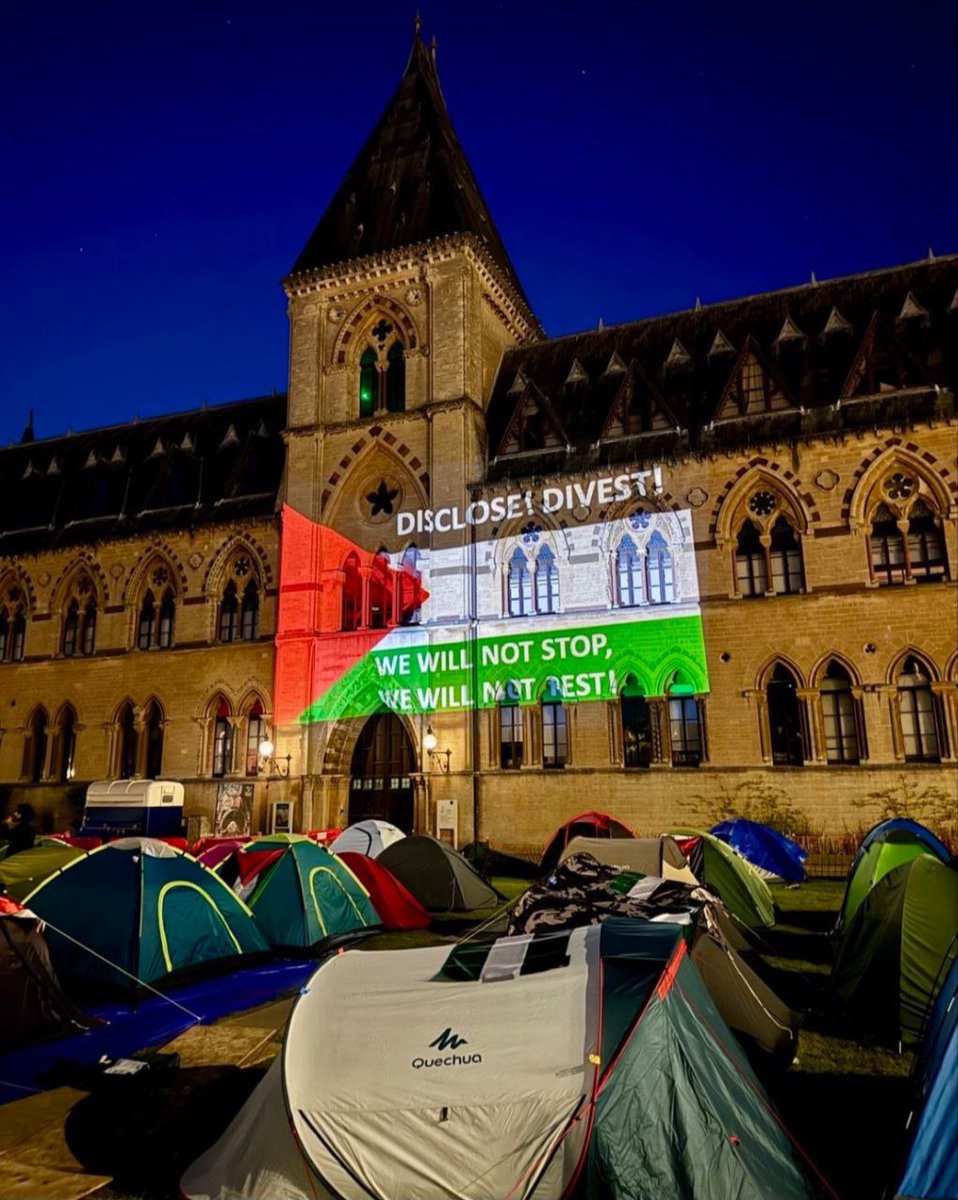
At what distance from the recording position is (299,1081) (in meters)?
5.61

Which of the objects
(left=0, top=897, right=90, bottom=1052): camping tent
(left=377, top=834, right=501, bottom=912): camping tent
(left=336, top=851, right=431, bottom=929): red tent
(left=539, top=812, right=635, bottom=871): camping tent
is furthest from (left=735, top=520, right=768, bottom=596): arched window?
(left=0, top=897, right=90, bottom=1052): camping tent

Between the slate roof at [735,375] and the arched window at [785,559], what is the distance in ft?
7.51

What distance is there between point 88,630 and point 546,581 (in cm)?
1641

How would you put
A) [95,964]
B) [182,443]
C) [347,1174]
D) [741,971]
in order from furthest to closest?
1. [182,443]
2. [95,964]
3. [741,971]
4. [347,1174]

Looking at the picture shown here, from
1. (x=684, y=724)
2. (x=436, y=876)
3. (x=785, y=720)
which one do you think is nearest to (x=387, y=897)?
(x=436, y=876)

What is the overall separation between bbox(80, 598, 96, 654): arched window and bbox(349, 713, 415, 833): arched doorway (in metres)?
10.9

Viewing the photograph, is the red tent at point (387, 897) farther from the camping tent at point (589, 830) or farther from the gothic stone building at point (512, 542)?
the gothic stone building at point (512, 542)

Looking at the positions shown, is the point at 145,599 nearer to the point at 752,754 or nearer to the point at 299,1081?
the point at 752,754

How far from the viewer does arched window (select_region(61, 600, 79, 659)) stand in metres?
30.6

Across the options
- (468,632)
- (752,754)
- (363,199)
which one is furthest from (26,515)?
(752,754)

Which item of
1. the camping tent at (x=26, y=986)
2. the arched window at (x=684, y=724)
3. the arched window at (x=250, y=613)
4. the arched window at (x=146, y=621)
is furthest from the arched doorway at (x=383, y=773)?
the camping tent at (x=26, y=986)

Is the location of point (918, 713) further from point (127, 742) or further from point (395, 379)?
point (127, 742)

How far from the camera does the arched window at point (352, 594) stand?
1026 inches

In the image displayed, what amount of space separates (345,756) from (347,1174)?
67.7 ft
